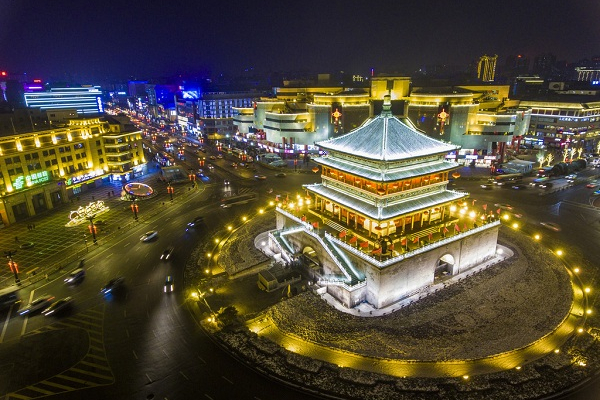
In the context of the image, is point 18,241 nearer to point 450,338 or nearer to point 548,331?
point 450,338

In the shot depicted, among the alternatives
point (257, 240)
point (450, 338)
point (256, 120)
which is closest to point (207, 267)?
point (257, 240)

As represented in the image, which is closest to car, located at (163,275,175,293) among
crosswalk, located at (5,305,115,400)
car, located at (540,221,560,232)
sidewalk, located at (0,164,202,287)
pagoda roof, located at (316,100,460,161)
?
crosswalk, located at (5,305,115,400)

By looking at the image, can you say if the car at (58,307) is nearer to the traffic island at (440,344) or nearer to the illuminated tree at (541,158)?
the traffic island at (440,344)

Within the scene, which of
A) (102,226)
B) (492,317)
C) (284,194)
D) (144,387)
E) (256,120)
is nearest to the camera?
(144,387)

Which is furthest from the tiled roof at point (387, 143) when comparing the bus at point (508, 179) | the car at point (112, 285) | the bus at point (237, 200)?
the bus at point (508, 179)

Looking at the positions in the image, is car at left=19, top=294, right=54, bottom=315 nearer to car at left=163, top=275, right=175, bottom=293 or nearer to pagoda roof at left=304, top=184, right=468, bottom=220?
car at left=163, top=275, right=175, bottom=293

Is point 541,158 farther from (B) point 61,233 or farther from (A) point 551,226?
(B) point 61,233

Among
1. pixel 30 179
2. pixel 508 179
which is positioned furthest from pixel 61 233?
pixel 508 179
